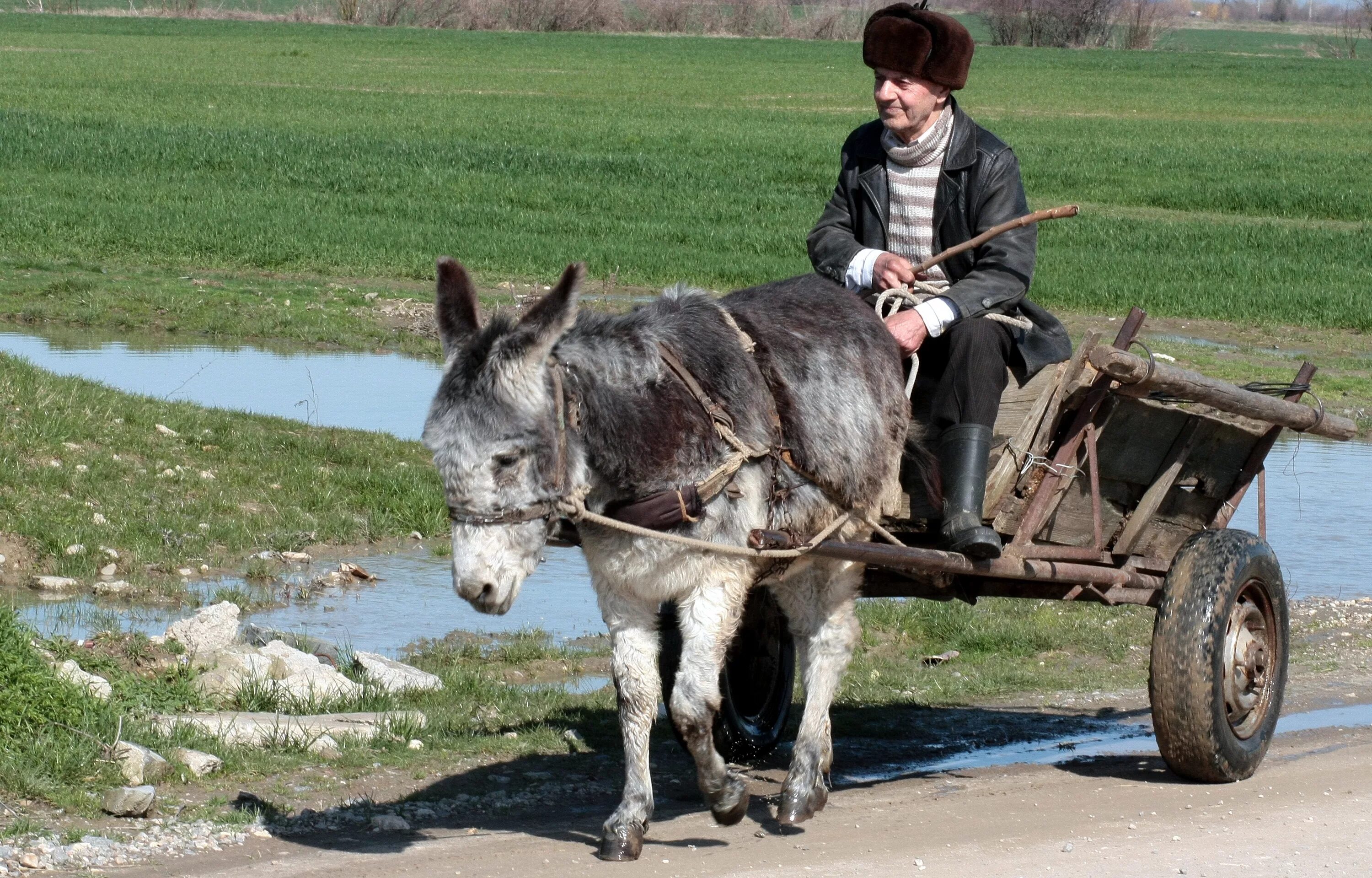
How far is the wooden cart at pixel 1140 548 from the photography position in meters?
6.30

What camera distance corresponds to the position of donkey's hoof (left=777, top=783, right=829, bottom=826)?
588 centimetres

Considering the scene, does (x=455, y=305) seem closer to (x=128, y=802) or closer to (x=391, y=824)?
(x=391, y=824)

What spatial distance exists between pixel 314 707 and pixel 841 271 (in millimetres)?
2814

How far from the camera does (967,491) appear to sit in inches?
240

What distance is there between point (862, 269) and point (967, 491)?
0.98m

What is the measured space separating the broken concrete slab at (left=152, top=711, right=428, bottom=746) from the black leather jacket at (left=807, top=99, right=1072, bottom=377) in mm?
2481

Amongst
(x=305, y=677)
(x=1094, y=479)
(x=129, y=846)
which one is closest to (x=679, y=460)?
(x=1094, y=479)

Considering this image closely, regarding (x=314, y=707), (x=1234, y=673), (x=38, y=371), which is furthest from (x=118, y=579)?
(x=1234, y=673)

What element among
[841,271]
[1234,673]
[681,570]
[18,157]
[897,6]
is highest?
[897,6]

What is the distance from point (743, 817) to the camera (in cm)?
596

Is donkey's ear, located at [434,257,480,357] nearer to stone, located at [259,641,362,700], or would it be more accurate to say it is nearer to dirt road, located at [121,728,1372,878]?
dirt road, located at [121,728,1372,878]

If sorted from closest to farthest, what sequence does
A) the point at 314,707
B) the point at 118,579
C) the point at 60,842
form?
the point at 60,842
the point at 314,707
the point at 118,579

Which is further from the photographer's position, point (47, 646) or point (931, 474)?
point (47, 646)

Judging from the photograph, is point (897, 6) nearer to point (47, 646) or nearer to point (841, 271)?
point (841, 271)
